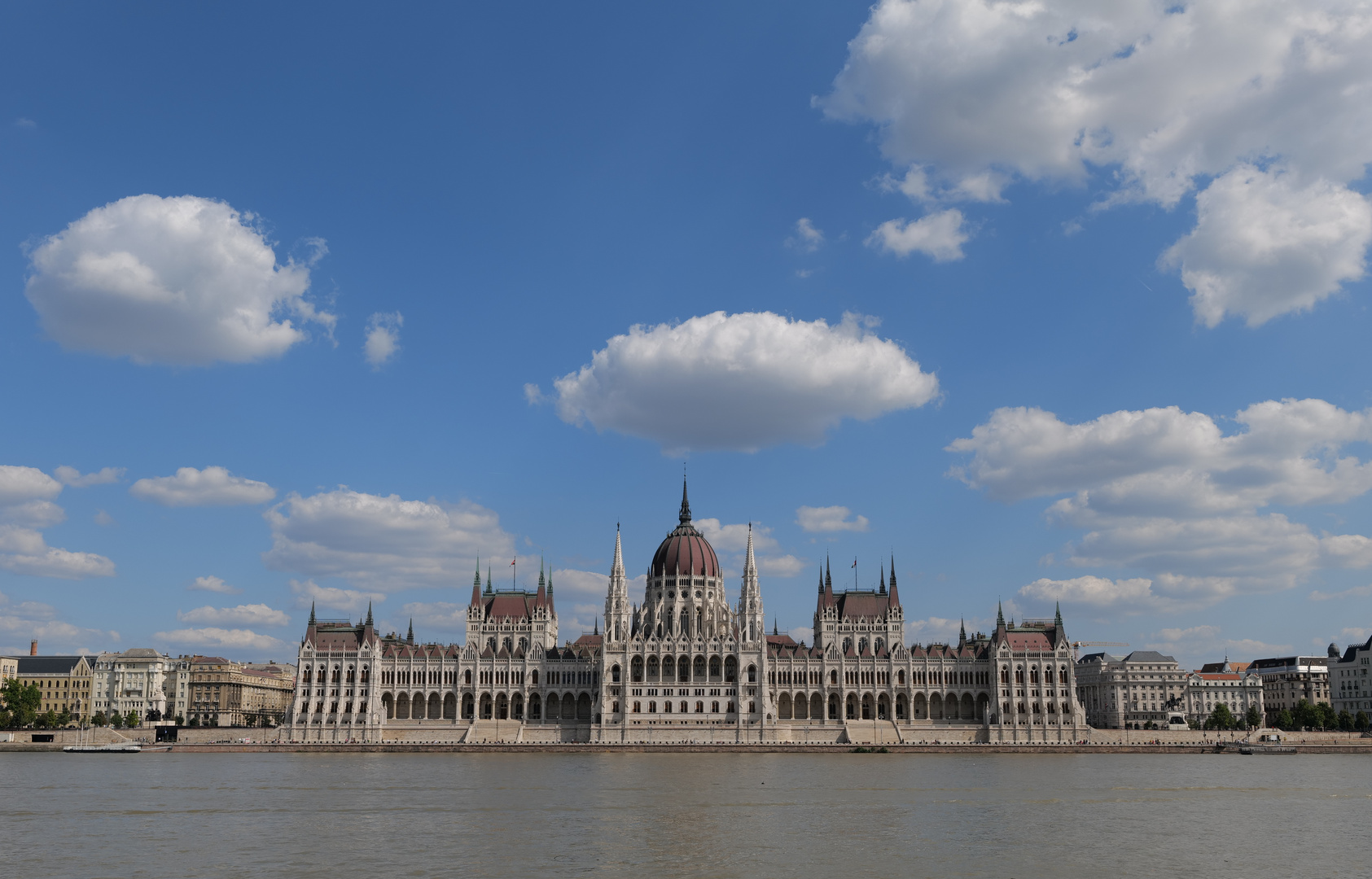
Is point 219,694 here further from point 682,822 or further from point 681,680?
point 682,822

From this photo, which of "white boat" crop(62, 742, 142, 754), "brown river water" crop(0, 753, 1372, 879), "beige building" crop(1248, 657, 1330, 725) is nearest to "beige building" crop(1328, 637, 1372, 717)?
"beige building" crop(1248, 657, 1330, 725)

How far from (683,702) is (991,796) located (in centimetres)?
7496

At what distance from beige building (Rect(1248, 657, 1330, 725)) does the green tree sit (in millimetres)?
174027

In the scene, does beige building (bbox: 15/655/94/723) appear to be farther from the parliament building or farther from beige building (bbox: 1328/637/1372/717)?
beige building (bbox: 1328/637/1372/717)

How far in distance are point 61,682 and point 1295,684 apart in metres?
189

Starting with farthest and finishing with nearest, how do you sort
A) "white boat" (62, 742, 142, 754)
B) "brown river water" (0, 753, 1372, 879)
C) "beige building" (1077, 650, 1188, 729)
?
"beige building" (1077, 650, 1188, 729) < "white boat" (62, 742, 142, 754) < "brown river water" (0, 753, 1372, 879)

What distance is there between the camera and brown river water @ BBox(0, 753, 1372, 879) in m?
45.8

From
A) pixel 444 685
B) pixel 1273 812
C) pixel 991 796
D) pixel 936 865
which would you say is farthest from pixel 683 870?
pixel 444 685

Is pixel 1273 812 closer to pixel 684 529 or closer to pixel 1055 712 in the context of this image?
pixel 1055 712

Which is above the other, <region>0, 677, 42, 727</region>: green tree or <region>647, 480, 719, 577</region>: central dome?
<region>647, 480, 719, 577</region>: central dome

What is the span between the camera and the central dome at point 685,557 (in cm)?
15550

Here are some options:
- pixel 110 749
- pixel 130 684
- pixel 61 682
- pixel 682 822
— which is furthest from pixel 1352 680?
pixel 61 682

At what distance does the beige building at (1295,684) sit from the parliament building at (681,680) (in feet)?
Answer: 192

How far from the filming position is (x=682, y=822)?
5800 cm
